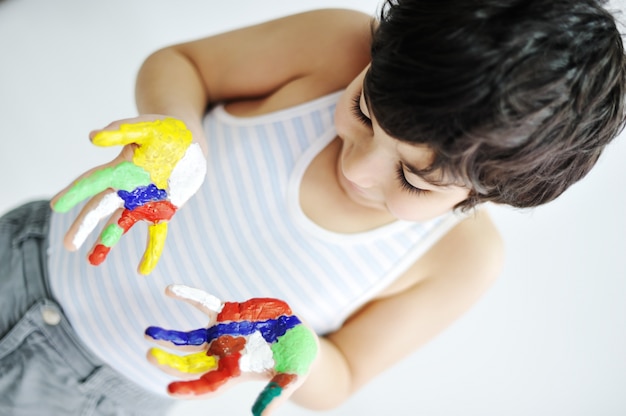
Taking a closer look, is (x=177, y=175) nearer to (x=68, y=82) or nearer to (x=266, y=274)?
(x=266, y=274)

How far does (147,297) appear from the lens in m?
0.69

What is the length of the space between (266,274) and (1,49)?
0.68m

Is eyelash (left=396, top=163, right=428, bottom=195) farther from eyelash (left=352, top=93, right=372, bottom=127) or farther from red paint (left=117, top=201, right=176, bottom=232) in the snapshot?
red paint (left=117, top=201, right=176, bottom=232)

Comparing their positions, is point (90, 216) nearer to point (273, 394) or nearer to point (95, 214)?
point (95, 214)

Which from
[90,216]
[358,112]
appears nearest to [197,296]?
[90,216]

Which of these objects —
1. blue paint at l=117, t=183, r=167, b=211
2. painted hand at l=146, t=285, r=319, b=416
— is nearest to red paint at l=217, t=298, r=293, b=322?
painted hand at l=146, t=285, r=319, b=416

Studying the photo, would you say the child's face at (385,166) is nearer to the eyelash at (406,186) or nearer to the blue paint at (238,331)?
the eyelash at (406,186)

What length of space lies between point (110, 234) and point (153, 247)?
0.11 feet

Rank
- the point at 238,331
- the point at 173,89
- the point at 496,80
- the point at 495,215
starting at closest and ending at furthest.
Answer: the point at 496,80 < the point at 238,331 < the point at 173,89 < the point at 495,215

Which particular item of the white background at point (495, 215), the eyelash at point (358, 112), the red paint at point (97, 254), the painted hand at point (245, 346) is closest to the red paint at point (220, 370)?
the painted hand at point (245, 346)

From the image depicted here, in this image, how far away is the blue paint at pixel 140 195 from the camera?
464mm

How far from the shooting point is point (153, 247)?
47 centimetres

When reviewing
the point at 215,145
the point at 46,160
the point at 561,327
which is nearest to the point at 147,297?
the point at 215,145

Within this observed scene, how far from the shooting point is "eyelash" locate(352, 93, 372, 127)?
Result: 0.53m
